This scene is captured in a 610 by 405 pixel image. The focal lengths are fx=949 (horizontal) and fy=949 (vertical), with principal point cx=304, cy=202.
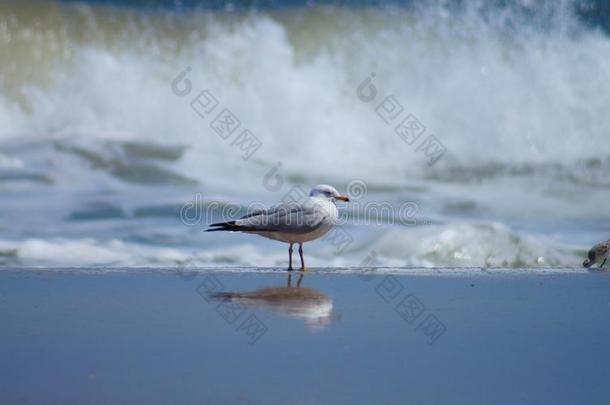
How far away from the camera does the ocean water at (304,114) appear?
9211mm

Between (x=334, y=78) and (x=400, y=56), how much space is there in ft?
3.16

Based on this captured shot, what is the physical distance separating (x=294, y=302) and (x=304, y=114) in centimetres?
764

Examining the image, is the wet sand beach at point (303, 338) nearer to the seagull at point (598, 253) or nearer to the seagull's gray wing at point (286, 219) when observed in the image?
the seagull's gray wing at point (286, 219)

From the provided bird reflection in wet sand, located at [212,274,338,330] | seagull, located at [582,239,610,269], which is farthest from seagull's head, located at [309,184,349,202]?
seagull, located at [582,239,610,269]

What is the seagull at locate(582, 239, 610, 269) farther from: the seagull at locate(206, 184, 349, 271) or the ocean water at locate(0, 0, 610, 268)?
the seagull at locate(206, 184, 349, 271)

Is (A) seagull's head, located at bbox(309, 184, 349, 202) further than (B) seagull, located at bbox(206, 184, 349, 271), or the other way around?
(A) seagull's head, located at bbox(309, 184, 349, 202)

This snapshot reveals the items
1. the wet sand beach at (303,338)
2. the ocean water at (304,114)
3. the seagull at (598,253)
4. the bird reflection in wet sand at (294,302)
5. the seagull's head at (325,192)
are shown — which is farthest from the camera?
the ocean water at (304,114)

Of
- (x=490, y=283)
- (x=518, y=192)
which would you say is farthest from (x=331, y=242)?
(x=518, y=192)

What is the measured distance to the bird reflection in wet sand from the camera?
409 cm

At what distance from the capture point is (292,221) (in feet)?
18.5

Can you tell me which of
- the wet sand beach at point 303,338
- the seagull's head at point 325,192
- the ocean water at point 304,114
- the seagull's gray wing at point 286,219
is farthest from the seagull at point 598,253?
the seagull's gray wing at point 286,219

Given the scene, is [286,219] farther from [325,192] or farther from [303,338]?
[303,338]

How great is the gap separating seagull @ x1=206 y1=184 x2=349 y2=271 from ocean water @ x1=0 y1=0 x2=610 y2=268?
214cm

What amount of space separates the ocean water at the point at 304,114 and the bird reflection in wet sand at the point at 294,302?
3.07 m
